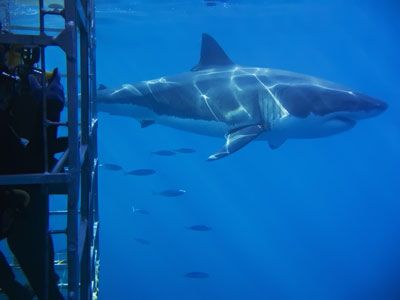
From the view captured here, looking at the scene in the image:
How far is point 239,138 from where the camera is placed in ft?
25.6

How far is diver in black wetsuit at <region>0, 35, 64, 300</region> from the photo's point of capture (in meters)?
2.71

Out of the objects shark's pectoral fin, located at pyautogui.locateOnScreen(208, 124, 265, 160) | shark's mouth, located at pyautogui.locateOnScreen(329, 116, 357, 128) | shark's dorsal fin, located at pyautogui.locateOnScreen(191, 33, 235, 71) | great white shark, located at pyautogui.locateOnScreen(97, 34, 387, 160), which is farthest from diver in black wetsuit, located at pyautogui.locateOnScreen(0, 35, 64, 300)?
shark's dorsal fin, located at pyautogui.locateOnScreen(191, 33, 235, 71)

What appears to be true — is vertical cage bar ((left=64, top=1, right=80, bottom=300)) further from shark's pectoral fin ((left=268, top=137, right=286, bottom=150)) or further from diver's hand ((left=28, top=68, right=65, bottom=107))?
shark's pectoral fin ((left=268, top=137, right=286, bottom=150))

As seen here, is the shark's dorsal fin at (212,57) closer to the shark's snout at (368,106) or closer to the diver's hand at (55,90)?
the shark's snout at (368,106)

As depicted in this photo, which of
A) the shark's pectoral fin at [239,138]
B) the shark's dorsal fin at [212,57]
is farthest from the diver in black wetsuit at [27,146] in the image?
the shark's dorsal fin at [212,57]

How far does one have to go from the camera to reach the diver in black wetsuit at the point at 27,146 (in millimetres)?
2715

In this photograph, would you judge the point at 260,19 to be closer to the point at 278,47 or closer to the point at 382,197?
the point at 278,47

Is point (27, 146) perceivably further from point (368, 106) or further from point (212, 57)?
point (212, 57)

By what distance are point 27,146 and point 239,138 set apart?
17.4 ft

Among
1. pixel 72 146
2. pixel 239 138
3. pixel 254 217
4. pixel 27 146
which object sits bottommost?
pixel 254 217

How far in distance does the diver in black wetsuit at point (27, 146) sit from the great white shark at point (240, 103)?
181 inches

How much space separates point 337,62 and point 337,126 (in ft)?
209

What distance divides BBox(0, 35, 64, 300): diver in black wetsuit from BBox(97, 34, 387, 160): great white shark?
4608 millimetres

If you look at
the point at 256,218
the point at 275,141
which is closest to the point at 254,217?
the point at 256,218
